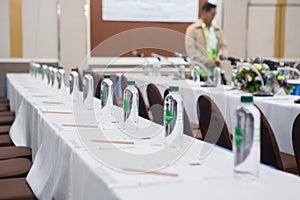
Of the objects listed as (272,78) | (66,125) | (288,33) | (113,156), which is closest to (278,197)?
(113,156)

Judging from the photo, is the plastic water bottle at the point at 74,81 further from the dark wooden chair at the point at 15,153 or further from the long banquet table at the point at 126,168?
the long banquet table at the point at 126,168

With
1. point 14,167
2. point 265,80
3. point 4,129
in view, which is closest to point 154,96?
point 265,80

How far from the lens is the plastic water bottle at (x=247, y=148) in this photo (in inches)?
55.6

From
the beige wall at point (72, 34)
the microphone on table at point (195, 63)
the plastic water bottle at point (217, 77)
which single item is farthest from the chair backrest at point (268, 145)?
the beige wall at point (72, 34)

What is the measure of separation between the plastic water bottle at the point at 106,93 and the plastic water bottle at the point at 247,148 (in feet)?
4.43

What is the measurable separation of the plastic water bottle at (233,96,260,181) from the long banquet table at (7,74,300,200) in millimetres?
31

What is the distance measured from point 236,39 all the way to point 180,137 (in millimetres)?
8087

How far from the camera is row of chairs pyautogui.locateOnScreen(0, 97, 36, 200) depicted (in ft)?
7.31

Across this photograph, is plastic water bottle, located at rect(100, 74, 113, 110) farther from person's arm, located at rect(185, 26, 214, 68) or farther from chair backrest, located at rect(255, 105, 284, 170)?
person's arm, located at rect(185, 26, 214, 68)

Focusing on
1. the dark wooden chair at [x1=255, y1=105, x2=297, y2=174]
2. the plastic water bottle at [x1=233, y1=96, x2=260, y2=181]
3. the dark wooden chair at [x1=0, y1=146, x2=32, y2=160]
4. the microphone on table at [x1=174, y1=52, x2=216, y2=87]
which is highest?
the microphone on table at [x1=174, y1=52, x2=216, y2=87]

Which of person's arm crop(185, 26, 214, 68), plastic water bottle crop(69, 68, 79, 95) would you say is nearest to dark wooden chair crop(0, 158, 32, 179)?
plastic water bottle crop(69, 68, 79, 95)

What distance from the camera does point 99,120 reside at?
248cm

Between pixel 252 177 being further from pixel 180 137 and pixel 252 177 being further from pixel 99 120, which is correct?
pixel 99 120

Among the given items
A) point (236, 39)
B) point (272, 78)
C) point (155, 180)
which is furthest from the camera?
point (236, 39)
